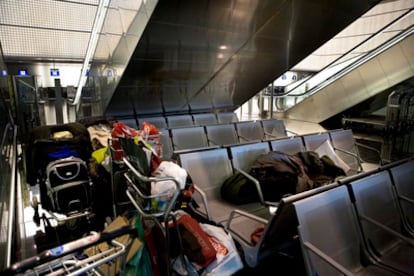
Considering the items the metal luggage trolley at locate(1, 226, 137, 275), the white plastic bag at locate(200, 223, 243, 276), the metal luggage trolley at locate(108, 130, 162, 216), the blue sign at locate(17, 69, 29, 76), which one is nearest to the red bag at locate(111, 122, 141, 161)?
the metal luggage trolley at locate(108, 130, 162, 216)

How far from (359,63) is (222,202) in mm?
5556

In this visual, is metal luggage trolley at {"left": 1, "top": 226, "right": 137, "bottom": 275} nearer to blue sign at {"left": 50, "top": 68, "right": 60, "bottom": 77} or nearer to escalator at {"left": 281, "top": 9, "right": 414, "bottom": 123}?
escalator at {"left": 281, "top": 9, "right": 414, "bottom": 123}

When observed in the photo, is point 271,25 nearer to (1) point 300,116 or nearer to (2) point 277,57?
(2) point 277,57

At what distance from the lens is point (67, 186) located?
2375 millimetres

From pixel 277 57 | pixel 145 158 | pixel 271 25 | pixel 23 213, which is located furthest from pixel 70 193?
pixel 277 57

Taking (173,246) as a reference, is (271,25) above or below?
above

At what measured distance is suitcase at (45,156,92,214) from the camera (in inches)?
93.5

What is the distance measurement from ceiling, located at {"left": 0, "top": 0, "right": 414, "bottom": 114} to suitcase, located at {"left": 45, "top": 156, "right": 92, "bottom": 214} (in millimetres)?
1895

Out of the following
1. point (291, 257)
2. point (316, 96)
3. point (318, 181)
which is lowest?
point (291, 257)

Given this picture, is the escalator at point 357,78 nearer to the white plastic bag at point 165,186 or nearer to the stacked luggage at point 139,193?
the stacked luggage at point 139,193

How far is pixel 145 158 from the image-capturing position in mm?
1811

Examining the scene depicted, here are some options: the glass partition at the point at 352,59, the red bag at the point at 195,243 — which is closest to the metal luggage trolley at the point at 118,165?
the red bag at the point at 195,243

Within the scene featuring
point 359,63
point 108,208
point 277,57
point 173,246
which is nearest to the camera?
point 173,246

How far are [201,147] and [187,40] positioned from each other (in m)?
1.59
